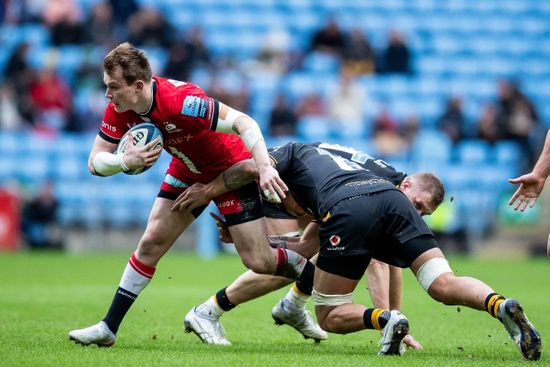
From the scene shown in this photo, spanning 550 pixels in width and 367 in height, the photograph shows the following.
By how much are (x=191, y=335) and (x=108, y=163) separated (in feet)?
6.87

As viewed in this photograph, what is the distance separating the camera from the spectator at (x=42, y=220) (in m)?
18.9

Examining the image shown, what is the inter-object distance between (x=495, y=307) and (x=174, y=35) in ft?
54.4

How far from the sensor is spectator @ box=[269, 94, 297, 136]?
1992 centimetres

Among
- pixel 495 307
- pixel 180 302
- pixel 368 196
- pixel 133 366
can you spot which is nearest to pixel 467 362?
pixel 495 307

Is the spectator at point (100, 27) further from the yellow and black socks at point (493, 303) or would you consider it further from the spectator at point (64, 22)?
the yellow and black socks at point (493, 303)

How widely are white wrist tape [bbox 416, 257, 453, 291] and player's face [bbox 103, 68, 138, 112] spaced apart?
90.6 inches

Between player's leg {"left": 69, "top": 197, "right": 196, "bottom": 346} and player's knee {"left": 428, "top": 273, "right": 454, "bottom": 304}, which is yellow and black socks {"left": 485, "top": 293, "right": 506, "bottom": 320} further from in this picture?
player's leg {"left": 69, "top": 197, "right": 196, "bottom": 346}

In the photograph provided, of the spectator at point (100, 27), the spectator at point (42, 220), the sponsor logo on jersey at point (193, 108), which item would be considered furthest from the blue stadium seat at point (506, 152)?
the sponsor logo on jersey at point (193, 108)

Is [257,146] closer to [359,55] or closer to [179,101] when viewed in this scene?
[179,101]

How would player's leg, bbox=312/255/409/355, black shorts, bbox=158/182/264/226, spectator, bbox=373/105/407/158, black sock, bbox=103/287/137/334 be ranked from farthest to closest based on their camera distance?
spectator, bbox=373/105/407/158 → black shorts, bbox=158/182/264/226 → black sock, bbox=103/287/137/334 → player's leg, bbox=312/255/409/355

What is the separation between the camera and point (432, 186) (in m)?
7.41

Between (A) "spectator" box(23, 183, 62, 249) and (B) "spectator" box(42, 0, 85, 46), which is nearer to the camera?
(A) "spectator" box(23, 183, 62, 249)

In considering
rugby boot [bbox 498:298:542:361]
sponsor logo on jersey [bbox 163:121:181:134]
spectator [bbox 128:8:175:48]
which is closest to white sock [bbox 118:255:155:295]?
sponsor logo on jersey [bbox 163:121:181:134]

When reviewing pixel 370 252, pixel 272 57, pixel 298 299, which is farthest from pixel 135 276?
pixel 272 57
